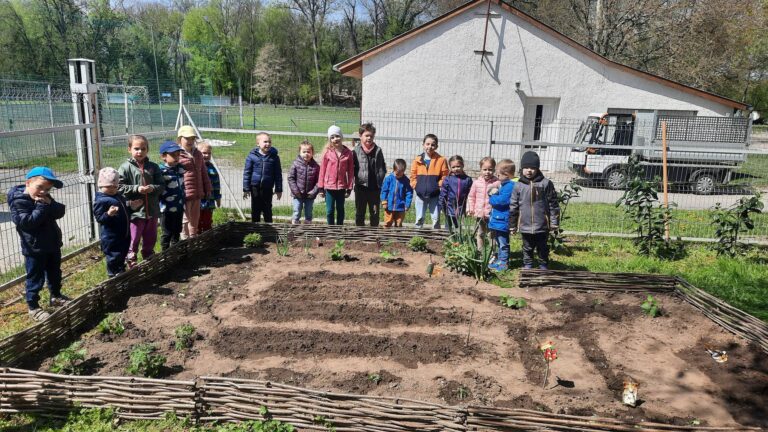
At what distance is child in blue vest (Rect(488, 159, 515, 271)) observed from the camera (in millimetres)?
6344

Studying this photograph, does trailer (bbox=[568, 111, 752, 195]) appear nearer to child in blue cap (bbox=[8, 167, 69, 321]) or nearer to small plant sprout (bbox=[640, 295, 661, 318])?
small plant sprout (bbox=[640, 295, 661, 318])

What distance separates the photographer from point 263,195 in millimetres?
7484

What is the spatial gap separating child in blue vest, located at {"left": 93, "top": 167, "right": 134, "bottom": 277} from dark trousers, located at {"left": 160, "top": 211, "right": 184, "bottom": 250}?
885mm

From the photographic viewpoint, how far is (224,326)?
14.8ft

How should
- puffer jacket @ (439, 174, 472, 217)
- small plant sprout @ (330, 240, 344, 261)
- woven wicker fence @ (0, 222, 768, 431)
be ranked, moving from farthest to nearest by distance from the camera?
puffer jacket @ (439, 174, 472, 217) < small plant sprout @ (330, 240, 344, 261) < woven wicker fence @ (0, 222, 768, 431)

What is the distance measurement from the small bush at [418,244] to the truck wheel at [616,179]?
153 inches

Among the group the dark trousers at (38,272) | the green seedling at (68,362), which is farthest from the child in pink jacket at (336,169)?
the green seedling at (68,362)

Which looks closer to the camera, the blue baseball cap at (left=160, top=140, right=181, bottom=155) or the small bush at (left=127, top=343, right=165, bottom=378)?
the small bush at (left=127, top=343, right=165, bottom=378)

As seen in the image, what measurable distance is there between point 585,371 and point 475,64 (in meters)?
15.3

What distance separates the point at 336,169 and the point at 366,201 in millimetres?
748

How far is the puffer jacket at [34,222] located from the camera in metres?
4.53

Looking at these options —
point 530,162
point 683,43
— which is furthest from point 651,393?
point 683,43

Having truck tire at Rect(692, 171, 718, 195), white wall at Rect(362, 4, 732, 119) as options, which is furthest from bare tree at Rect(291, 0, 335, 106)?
truck tire at Rect(692, 171, 718, 195)

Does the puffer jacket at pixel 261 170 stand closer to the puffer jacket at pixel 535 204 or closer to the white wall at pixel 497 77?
the puffer jacket at pixel 535 204
